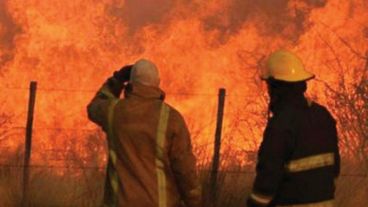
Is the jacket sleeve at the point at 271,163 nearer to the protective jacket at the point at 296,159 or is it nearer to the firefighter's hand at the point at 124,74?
the protective jacket at the point at 296,159

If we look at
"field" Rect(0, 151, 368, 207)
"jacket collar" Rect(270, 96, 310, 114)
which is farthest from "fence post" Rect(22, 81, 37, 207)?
"jacket collar" Rect(270, 96, 310, 114)

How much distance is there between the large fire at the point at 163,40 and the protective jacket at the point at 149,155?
538 inches

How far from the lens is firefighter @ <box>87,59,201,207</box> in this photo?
5512 mm

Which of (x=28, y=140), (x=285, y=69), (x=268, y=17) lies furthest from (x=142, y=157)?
(x=268, y=17)

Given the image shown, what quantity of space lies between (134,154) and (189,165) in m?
0.36

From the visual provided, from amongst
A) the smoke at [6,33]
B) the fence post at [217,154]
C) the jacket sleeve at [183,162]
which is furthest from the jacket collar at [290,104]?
the smoke at [6,33]

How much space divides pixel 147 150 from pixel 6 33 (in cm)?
2016

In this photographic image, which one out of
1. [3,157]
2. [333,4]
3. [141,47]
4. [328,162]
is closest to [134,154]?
[328,162]

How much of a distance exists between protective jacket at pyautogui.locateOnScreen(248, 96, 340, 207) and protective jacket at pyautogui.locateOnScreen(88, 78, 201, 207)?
66 centimetres

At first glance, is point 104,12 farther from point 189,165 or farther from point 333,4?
point 189,165

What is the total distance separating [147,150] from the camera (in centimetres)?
553

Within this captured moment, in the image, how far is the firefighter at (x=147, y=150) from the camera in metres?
5.51

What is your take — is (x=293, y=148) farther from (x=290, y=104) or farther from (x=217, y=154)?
(x=217, y=154)

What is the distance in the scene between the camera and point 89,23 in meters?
25.1
